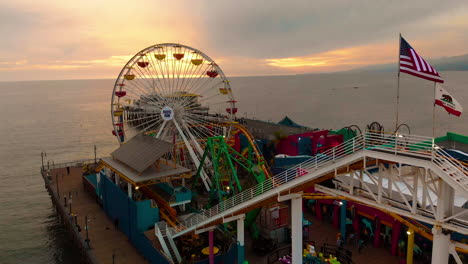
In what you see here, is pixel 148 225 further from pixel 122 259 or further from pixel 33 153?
pixel 33 153

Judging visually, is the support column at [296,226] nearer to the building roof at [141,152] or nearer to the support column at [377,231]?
the support column at [377,231]

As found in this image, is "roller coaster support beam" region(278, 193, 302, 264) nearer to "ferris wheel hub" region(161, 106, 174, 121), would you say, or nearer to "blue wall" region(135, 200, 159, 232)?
"blue wall" region(135, 200, 159, 232)

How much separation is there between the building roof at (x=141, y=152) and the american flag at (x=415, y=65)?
66.7 feet

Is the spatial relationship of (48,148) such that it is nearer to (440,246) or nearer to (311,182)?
(311,182)

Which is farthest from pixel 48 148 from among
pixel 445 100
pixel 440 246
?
pixel 440 246

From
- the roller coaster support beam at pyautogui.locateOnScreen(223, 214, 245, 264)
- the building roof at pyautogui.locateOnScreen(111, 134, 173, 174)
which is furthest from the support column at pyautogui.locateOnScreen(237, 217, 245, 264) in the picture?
the building roof at pyautogui.locateOnScreen(111, 134, 173, 174)

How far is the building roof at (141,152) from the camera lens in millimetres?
32375

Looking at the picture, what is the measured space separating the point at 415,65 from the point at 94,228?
30991mm

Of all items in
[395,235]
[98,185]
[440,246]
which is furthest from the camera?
[98,185]

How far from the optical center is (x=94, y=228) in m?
35.8

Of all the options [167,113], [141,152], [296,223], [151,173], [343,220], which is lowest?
[343,220]

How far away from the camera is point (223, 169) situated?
137 feet

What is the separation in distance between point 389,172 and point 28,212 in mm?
49841

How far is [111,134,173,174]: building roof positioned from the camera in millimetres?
32375
